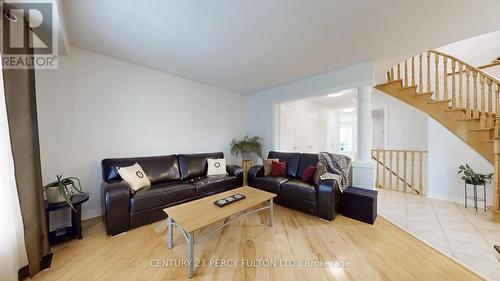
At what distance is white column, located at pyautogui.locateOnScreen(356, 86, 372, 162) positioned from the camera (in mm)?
2869

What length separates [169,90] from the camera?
3359 mm

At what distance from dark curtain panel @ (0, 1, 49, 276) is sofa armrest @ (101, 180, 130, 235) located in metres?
0.50

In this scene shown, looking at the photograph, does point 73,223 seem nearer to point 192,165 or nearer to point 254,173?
point 192,165

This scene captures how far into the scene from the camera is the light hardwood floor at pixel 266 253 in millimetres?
1490

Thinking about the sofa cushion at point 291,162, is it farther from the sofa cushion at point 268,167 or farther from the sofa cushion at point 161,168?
the sofa cushion at point 161,168

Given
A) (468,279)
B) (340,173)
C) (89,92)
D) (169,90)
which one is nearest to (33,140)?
(89,92)

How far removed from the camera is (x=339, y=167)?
281 centimetres

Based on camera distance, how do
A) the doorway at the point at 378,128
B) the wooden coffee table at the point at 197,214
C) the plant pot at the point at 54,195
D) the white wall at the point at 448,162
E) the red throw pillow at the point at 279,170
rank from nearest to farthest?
the wooden coffee table at the point at 197,214 < the plant pot at the point at 54,195 < the white wall at the point at 448,162 < the red throw pillow at the point at 279,170 < the doorway at the point at 378,128

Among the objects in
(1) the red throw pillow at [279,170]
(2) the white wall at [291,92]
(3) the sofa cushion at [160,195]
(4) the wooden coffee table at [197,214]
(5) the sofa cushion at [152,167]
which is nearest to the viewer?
(4) the wooden coffee table at [197,214]

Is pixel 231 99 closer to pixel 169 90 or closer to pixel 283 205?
pixel 169 90

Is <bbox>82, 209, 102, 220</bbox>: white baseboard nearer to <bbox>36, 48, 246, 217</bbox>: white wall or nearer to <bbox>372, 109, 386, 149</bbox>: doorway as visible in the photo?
Result: <bbox>36, 48, 246, 217</bbox>: white wall

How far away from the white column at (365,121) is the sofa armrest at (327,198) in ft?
3.01

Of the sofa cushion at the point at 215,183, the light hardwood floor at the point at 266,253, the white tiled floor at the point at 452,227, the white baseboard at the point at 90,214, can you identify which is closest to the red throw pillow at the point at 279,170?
the sofa cushion at the point at 215,183

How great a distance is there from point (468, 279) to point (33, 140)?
3.97m
